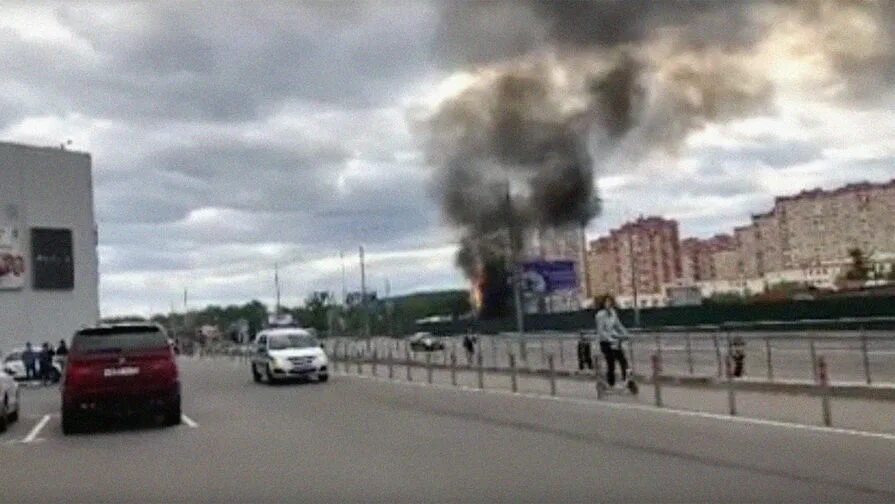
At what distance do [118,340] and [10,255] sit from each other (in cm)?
5969

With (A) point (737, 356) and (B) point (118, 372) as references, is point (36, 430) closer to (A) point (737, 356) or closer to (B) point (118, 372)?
(B) point (118, 372)

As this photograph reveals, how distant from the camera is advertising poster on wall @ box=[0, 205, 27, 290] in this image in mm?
74438

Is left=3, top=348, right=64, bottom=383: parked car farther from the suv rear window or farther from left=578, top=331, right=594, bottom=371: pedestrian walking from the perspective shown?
the suv rear window

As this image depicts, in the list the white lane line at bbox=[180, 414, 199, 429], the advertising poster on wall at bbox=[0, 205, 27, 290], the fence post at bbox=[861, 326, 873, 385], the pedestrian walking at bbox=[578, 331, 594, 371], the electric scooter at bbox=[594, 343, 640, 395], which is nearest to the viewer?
the white lane line at bbox=[180, 414, 199, 429]

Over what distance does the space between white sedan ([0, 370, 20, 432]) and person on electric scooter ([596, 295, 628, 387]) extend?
10.4 meters

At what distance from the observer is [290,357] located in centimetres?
3453

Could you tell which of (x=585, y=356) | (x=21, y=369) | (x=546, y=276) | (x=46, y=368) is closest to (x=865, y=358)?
(x=585, y=356)

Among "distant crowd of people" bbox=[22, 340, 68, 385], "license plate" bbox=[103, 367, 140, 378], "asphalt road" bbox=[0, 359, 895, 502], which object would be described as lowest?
"asphalt road" bbox=[0, 359, 895, 502]

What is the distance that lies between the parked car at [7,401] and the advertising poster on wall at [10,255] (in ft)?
179

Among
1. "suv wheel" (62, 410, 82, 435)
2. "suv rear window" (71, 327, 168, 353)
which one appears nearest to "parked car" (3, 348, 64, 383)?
"suv wheel" (62, 410, 82, 435)

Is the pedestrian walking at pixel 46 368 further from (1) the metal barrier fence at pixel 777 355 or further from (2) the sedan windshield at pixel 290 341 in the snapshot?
(1) the metal barrier fence at pixel 777 355

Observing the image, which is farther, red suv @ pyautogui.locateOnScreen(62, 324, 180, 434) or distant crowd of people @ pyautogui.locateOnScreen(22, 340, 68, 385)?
distant crowd of people @ pyautogui.locateOnScreen(22, 340, 68, 385)

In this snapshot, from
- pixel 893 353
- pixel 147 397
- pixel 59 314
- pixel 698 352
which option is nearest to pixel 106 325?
pixel 147 397

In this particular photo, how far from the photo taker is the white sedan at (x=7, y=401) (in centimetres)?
2039
